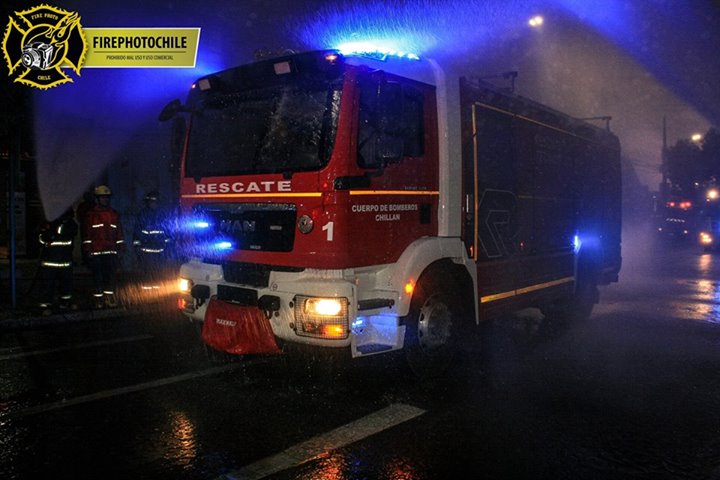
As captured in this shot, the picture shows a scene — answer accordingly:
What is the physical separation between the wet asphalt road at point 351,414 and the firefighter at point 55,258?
54.4 inches

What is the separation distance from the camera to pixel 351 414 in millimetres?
4598

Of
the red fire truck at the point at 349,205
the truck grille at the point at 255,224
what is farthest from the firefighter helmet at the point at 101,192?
the truck grille at the point at 255,224

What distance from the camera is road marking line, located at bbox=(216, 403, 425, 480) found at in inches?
140

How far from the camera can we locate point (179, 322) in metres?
8.34

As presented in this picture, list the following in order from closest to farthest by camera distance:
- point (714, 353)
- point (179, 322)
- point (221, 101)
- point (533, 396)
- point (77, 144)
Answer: point (533, 396)
point (221, 101)
point (714, 353)
point (179, 322)
point (77, 144)

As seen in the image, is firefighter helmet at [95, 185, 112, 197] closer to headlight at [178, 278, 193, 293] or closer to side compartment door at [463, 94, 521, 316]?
headlight at [178, 278, 193, 293]

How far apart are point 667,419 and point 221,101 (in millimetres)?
4636

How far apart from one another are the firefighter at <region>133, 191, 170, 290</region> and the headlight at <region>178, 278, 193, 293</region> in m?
3.75

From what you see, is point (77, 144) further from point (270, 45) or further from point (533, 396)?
point (533, 396)

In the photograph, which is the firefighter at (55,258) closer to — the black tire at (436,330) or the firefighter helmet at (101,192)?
the firefighter helmet at (101,192)

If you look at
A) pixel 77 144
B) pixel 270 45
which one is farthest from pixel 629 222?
pixel 77 144

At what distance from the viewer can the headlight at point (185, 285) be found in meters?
5.78

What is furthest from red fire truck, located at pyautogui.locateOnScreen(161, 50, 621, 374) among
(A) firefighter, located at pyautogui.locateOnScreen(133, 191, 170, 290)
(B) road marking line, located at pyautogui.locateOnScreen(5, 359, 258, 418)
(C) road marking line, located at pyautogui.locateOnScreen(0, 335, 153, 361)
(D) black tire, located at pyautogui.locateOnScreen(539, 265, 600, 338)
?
(A) firefighter, located at pyautogui.locateOnScreen(133, 191, 170, 290)

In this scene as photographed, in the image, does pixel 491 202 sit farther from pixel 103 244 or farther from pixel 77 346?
pixel 103 244
